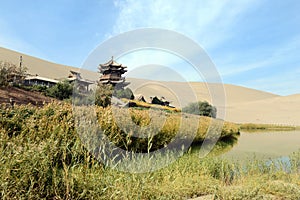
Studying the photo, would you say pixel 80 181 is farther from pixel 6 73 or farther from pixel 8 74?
pixel 8 74

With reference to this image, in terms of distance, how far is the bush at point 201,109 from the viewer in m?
19.5

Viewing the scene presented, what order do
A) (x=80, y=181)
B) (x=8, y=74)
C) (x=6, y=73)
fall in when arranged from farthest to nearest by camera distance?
1. (x=8, y=74)
2. (x=6, y=73)
3. (x=80, y=181)

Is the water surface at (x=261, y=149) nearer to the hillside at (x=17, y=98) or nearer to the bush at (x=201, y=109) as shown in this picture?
the bush at (x=201, y=109)

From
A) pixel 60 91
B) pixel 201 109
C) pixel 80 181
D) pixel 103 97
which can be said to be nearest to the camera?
pixel 80 181

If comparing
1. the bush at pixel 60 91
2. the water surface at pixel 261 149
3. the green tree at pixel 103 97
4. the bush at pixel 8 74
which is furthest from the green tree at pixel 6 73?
the water surface at pixel 261 149

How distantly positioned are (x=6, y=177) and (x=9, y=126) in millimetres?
2844

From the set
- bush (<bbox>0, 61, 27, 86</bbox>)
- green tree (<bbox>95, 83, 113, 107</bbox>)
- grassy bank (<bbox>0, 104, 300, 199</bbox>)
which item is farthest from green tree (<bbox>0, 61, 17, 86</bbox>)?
grassy bank (<bbox>0, 104, 300, 199</bbox>)

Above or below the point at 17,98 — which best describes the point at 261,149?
below

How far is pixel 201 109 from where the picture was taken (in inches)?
901

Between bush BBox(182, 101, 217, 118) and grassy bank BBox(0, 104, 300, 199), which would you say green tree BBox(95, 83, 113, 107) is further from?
grassy bank BBox(0, 104, 300, 199)

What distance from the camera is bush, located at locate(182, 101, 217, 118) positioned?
63.8 feet

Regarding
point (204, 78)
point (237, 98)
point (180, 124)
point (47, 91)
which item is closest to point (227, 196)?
point (204, 78)

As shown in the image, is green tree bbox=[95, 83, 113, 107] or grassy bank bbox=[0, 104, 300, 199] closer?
grassy bank bbox=[0, 104, 300, 199]

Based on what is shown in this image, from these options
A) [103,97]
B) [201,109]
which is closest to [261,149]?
[103,97]
